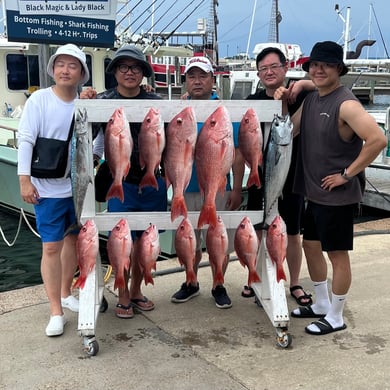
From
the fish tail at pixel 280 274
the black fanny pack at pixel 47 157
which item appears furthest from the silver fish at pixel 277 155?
the black fanny pack at pixel 47 157

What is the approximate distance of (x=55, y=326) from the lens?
11.3 ft

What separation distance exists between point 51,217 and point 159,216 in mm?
771

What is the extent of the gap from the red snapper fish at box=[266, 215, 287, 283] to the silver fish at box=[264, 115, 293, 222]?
21 centimetres

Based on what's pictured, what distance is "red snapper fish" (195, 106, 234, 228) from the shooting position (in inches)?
122

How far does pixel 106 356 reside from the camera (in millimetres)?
3160

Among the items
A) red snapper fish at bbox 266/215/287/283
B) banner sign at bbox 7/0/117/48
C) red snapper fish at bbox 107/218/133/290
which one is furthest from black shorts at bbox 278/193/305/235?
banner sign at bbox 7/0/117/48

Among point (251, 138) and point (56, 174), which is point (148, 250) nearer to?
point (56, 174)

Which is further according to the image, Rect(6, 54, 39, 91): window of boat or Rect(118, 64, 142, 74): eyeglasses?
Rect(6, 54, 39, 91): window of boat

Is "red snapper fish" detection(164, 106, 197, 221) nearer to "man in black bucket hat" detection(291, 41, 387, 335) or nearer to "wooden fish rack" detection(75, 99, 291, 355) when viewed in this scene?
"wooden fish rack" detection(75, 99, 291, 355)

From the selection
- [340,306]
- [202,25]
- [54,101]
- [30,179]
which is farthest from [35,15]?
[202,25]

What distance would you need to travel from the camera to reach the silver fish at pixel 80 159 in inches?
122

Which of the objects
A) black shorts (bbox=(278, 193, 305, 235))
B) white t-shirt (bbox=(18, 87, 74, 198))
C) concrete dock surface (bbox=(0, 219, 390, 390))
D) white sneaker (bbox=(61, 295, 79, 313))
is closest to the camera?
concrete dock surface (bbox=(0, 219, 390, 390))

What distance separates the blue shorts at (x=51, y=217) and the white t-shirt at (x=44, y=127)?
48 mm

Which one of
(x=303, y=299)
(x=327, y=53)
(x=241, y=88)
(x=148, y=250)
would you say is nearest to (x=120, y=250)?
(x=148, y=250)
